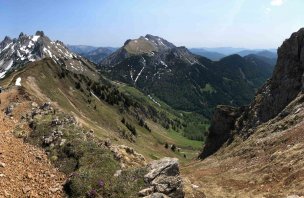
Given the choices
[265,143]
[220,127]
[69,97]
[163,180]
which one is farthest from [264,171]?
[69,97]

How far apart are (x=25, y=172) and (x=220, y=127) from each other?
88.6 m

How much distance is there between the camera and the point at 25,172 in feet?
103

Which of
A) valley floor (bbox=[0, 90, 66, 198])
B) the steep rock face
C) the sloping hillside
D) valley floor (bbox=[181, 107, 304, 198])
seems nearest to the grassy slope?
the sloping hillside

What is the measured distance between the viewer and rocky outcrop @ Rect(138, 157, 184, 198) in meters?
29.6

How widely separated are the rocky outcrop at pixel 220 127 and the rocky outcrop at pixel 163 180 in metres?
77.7

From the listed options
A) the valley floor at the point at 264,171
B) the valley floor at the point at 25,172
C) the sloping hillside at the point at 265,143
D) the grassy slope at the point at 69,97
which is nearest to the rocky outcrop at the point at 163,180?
the valley floor at the point at 25,172

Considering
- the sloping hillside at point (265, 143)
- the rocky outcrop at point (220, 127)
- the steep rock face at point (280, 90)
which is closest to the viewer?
the sloping hillside at point (265, 143)

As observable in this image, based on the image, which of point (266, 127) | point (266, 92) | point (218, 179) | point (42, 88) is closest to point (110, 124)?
point (42, 88)

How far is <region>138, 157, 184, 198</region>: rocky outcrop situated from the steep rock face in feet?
188

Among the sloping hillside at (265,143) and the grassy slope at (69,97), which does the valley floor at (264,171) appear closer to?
the sloping hillside at (265,143)

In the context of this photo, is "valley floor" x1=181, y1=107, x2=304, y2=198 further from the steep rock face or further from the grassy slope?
the grassy slope

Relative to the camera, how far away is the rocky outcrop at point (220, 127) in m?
110

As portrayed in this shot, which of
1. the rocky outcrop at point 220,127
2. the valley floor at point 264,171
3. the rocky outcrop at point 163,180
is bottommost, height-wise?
the rocky outcrop at point 220,127

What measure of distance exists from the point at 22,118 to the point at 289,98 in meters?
59.8
